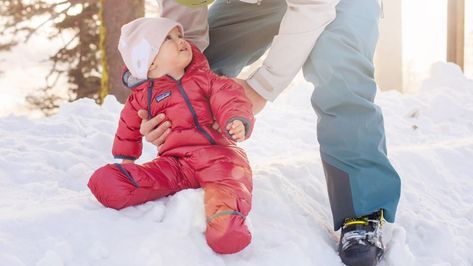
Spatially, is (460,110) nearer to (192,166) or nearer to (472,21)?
(472,21)

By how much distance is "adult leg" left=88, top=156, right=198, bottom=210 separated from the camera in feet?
7.38

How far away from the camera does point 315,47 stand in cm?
246

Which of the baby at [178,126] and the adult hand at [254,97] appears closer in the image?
the baby at [178,126]

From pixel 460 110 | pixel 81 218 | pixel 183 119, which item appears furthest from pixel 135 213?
pixel 460 110

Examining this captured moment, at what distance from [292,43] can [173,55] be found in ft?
1.55

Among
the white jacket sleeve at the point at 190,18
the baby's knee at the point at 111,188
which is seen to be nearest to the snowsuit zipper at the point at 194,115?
the baby's knee at the point at 111,188

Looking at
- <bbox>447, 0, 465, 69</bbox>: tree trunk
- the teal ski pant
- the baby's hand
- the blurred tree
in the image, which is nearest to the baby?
the baby's hand

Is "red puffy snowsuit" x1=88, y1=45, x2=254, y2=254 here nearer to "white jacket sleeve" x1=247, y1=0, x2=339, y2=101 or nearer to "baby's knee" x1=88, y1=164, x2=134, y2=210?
"baby's knee" x1=88, y1=164, x2=134, y2=210

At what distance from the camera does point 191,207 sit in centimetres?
224

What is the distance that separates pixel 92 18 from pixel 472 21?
5491 mm

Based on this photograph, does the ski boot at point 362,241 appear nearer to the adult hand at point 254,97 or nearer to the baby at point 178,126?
the baby at point 178,126

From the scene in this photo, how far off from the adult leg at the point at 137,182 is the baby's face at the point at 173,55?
1.25 feet

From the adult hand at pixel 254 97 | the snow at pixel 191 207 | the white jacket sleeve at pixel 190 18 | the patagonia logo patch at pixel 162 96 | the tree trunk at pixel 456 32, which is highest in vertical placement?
the white jacket sleeve at pixel 190 18

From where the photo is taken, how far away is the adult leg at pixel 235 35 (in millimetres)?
2992
